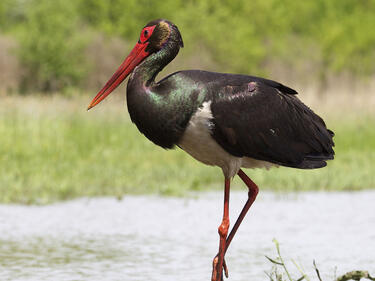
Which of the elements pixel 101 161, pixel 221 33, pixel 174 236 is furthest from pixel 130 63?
→ pixel 221 33

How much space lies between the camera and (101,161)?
11469 millimetres

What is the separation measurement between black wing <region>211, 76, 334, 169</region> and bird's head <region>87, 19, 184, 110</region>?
1.41 feet

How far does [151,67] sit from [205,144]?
0.58 meters

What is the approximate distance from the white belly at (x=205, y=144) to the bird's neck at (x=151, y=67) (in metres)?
0.37

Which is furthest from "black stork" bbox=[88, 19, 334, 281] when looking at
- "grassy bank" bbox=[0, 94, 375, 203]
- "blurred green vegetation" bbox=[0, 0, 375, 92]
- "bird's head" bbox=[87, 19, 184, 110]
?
"blurred green vegetation" bbox=[0, 0, 375, 92]

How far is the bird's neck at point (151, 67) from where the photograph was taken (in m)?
4.78

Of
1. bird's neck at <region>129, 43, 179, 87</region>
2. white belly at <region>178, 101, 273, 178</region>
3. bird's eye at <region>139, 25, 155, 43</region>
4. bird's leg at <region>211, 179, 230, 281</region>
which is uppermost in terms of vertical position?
bird's eye at <region>139, 25, 155, 43</region>

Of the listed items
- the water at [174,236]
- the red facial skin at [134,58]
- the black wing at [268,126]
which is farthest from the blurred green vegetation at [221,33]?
the red facial skin at [134,58]

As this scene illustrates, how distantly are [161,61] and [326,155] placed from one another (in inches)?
51.4

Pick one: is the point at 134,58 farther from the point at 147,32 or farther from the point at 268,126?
the point at 268,126

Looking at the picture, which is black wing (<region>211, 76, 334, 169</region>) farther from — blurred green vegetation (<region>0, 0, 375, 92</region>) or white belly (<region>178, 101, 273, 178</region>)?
blurred green vegetation (<region>0, 0, 375, 92</region>)

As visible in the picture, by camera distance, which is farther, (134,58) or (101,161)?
(101,161)

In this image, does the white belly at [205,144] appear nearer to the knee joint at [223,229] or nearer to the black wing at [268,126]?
the black wing at [268,126]

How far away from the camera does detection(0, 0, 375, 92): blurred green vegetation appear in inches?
1073
